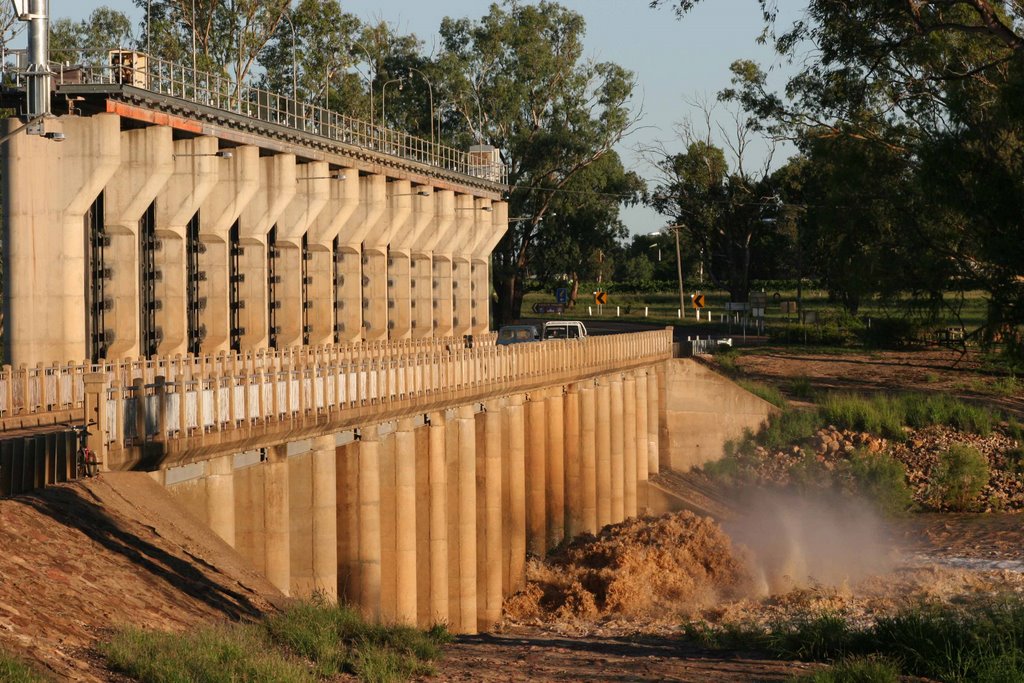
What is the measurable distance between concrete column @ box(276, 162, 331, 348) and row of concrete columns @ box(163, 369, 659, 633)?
8.56 metres

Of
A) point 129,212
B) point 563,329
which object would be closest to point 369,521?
point 129,212

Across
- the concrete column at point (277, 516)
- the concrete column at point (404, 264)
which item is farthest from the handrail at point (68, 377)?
the concrete column at point (404, 264)

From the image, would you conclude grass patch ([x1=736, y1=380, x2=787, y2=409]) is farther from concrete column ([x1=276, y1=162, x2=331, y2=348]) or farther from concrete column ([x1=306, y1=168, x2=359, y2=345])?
concrete column ([x1=276, y1=162, x2=331, y2=348])

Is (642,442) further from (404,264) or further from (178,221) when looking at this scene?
(178,221)

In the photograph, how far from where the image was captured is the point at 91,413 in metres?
20.0

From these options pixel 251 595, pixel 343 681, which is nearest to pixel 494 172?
pixel 251 595

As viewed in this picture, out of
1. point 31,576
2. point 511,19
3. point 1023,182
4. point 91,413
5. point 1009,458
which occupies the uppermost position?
point 511,19

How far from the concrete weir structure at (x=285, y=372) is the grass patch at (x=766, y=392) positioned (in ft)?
19.4

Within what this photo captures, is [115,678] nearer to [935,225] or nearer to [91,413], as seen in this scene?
[91,413]

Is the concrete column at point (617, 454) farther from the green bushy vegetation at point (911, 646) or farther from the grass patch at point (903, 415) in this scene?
the green bushy vegetation at point (911, 646)

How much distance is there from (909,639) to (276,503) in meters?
11.1

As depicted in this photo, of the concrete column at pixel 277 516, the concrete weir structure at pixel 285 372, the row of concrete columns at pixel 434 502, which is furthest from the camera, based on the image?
the row of concrete columns at pixel 434 502

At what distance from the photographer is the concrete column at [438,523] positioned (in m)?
34.3

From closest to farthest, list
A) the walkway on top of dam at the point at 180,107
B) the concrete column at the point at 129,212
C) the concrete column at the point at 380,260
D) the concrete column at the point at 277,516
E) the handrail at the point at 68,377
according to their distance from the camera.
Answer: the handrail at the point at 68,377 < the concrete column at the point at 277,516 < the walkway on top of dam at the point at 180,107 < the concrete column at the point at 129,212 < the concrete column at the point at 380,260
